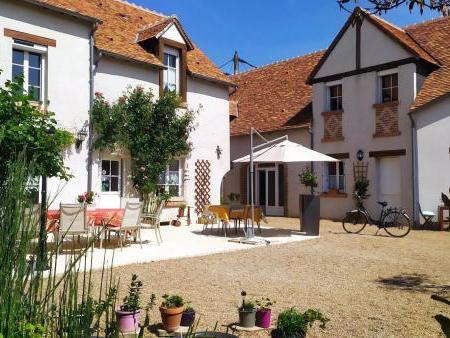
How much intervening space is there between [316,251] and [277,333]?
581 cm

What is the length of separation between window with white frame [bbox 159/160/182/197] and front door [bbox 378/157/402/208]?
22.7 ft

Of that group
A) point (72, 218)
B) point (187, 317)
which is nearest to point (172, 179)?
point (72, 218)

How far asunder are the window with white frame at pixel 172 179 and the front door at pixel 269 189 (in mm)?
5131

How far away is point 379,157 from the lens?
16.2m

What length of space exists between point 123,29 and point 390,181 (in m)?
10.3

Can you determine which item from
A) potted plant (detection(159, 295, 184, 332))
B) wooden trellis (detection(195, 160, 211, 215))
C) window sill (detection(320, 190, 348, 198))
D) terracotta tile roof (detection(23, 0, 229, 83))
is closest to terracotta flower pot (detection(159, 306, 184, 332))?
potted plant (detection(159, 295, 184, 332))

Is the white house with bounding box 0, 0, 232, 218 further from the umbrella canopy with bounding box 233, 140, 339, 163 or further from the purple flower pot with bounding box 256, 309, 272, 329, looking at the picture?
the purple flower pot with bounding box 256, 309, 272, 329

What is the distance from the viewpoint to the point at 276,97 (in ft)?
69.3

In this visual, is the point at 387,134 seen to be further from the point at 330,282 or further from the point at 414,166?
the point at 330,282

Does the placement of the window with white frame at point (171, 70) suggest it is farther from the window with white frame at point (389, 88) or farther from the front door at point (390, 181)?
the front door at point (390, 181)

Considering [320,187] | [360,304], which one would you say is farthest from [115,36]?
[360,304]

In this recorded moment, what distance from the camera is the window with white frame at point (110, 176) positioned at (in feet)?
44.0

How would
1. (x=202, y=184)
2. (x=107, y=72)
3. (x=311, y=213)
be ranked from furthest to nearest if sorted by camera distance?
1. (x=202, y=184)
2. (x=107, y=72)
3. (x=311, y=213)

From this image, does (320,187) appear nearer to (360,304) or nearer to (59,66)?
(59,66)
